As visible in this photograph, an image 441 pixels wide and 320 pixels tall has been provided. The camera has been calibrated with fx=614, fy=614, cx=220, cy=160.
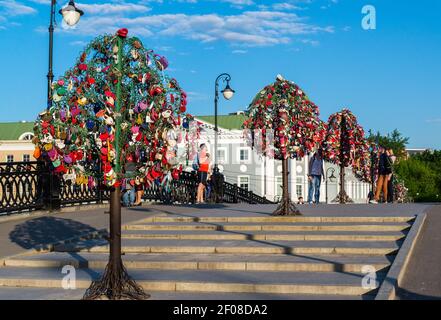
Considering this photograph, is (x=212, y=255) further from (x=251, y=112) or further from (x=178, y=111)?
(x=251, y=112)

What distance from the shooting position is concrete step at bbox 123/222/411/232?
12219mm

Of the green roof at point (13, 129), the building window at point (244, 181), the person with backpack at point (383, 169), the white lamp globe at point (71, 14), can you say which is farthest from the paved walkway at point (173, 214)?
the green roof at point (13, 129)

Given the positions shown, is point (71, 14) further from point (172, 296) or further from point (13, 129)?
point (13, 129)

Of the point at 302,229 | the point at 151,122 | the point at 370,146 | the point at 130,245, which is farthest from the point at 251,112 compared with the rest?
the point at 370,146

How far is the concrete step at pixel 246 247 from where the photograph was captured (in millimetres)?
10305

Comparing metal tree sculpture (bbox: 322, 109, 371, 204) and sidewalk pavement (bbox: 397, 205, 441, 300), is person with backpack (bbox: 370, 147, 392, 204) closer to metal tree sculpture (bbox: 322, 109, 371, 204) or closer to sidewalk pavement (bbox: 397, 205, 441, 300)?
metal tree sculpture (bbox: 322, 109, 371, 204)

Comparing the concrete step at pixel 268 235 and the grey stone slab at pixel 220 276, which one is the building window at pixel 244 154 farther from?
the grey stone slab at pixel 220 276

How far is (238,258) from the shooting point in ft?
32.5

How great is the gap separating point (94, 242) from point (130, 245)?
3.39 ft

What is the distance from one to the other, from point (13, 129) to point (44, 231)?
75.6 metres

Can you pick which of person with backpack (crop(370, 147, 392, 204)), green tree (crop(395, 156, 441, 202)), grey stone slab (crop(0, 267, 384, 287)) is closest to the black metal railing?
grey stone slab (crop(0, 267, 384, 287))

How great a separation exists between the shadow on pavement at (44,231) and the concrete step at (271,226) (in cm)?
119

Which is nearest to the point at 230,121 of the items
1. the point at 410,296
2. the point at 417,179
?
the point at 417,179
